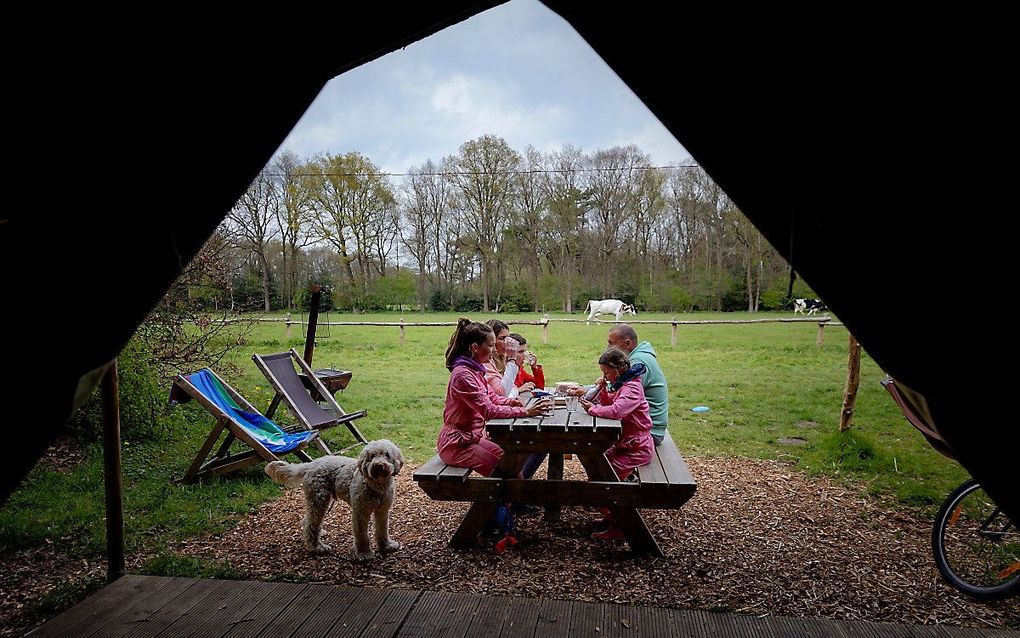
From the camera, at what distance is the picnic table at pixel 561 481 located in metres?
3.35

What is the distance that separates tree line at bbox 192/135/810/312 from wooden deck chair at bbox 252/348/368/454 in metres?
3.73

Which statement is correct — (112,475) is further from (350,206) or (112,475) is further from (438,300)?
(438,300)

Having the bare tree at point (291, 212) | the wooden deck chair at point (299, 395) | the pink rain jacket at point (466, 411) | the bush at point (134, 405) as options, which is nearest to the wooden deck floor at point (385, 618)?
the pink rain jacket at point (466, 411)

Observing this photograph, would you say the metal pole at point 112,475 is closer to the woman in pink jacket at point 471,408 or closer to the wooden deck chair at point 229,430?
the wooden deck chair at point 229,430

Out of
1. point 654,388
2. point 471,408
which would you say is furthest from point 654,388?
Result: point 471,408

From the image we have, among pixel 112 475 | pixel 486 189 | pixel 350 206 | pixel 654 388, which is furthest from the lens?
pixel 486 189

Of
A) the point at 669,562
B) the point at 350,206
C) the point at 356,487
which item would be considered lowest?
the point at 669,562

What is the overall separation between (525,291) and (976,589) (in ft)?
26.7

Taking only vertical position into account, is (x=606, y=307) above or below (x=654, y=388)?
above

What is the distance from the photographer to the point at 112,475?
10.8 ft

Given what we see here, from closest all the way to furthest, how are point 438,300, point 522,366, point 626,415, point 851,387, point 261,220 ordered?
point 626,415
point 522,366
point 851,387
point 261,220
point 438,300

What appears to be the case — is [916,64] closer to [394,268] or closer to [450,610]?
[450,610]

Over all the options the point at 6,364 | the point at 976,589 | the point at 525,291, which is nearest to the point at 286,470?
the point at 6,364

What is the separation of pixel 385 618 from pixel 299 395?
→ 342cm
